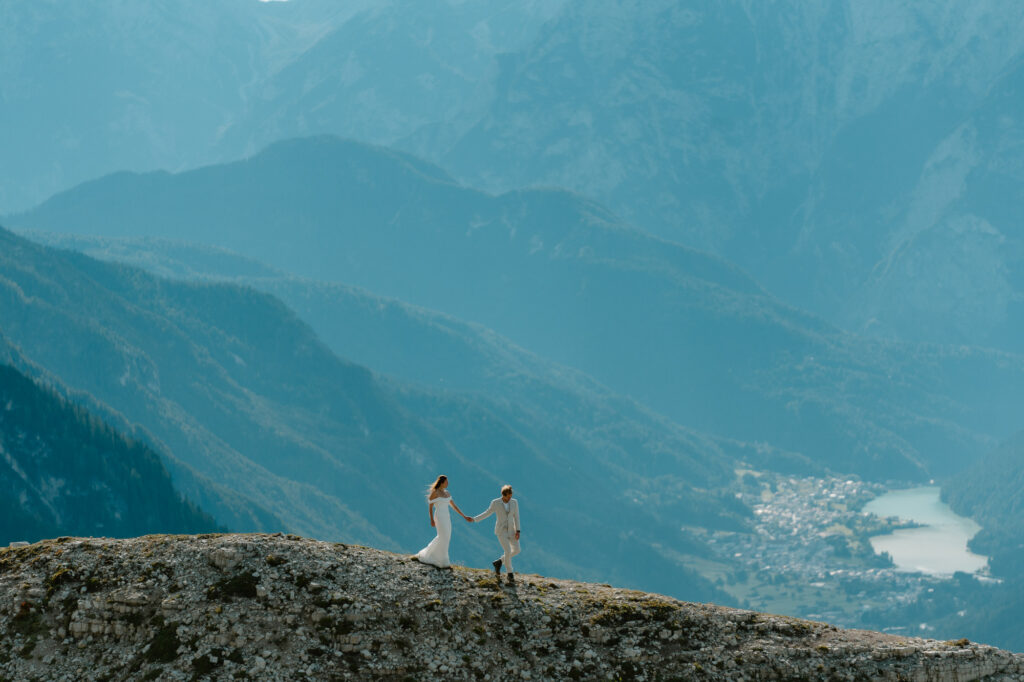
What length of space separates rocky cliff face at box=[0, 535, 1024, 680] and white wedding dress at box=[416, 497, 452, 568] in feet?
2.10

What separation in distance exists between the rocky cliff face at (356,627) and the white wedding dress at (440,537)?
0.64 metres

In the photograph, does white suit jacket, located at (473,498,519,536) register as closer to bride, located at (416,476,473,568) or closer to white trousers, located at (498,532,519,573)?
white trousers, located at (498,532,519,573)

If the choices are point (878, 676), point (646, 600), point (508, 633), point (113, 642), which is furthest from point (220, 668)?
point (878, 676)

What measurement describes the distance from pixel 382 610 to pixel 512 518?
8.03 m

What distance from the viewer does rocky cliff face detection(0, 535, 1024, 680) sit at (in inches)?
2645

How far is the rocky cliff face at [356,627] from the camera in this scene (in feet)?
220

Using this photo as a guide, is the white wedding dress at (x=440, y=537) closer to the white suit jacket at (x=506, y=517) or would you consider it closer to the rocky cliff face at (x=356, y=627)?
the rocky cliff face at (x=356, y=627)

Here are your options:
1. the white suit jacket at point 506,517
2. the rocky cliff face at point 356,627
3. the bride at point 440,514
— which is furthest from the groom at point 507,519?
the rocky cliff face at point 356,627

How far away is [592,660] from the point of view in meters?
70.4

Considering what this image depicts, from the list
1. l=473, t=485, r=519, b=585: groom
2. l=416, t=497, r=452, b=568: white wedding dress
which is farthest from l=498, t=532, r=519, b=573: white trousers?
l=416, t=497, r=452, b=568: white wedding dress

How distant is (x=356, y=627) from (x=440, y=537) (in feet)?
23.6

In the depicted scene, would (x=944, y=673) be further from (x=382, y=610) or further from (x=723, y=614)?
(x=382, y=610)

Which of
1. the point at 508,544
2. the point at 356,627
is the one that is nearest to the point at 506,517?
the point at 508,544

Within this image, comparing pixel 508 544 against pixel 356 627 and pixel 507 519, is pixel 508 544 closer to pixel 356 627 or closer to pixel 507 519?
pixel 507 519
